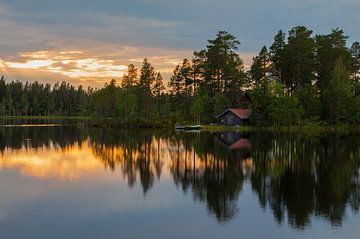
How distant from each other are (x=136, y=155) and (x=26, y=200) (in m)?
19.4

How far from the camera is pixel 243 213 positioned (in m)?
19.0

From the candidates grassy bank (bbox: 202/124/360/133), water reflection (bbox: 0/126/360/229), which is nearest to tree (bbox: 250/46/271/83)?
grassy bank (bbox: 202/124/360/133)

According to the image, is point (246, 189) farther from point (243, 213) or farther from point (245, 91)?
point (245, 91)

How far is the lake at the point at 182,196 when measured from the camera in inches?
654

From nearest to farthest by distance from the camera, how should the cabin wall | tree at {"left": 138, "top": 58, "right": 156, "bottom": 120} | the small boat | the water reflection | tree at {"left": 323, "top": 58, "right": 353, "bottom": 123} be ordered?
the water reflection
tree at {"left": 323, "top": 58, "right": 353, "bottom": 123}
the cabin wall
the small boat
tree at {"left": 138, "top": 58, "right": 156, "bottom": 120}

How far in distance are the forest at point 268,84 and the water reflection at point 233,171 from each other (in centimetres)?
3554

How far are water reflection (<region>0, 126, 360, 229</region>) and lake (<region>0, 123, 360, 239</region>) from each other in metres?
0.07

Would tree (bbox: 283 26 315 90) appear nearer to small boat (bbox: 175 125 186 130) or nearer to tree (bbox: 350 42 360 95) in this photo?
tree (bbox: 350 42 360 95)

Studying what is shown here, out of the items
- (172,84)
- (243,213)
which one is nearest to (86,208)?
(243,213)

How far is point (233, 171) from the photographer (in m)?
29.4

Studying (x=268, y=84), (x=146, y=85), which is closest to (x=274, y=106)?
(x=268, y=84)

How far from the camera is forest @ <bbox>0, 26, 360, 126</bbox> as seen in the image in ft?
261

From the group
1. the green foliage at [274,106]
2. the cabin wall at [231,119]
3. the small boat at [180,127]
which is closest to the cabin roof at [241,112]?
the cabin wall at [231,119]

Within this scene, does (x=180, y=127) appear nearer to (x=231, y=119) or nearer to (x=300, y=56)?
(x=231, y=119)
